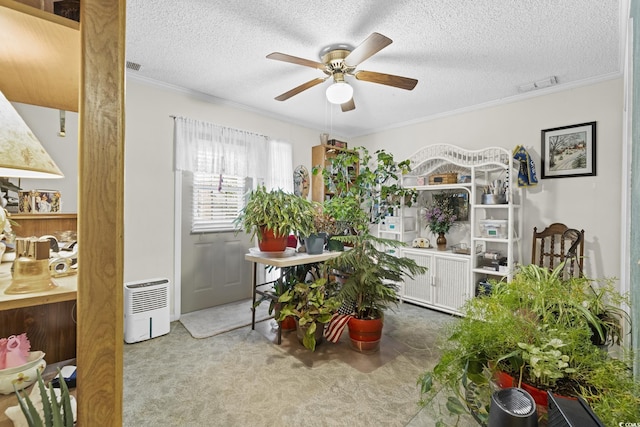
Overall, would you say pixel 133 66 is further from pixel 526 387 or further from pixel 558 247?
pixel 558 247

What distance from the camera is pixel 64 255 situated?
0.87m

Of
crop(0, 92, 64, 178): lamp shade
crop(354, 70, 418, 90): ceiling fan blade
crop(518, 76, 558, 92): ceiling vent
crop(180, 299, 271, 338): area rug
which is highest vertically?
crop(518, 76, 558, 92): ceiling vent

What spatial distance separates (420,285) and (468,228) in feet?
3.11

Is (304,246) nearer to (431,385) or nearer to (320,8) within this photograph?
(320,8)

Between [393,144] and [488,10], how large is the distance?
2615mm

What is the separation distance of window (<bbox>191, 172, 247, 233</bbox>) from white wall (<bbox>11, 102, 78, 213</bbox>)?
116 centimetres

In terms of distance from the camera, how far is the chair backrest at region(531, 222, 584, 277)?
2.85 m

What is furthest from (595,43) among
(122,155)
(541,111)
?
(122,155)

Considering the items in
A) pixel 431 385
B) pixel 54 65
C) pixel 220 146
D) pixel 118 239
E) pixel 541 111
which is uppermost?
pixel 541 111

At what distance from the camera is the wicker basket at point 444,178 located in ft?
11.5

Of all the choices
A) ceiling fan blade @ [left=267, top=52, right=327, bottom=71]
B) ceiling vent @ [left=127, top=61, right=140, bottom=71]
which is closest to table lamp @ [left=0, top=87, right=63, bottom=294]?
ceiling fan blade @ [left=267, top=52, right=327, bottom=71]

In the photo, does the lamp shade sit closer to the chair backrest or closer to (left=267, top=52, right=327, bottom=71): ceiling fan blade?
(left=267, top=52, right=327, bottom=71): ceiling fan blade

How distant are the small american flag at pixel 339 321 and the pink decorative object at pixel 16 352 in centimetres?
202

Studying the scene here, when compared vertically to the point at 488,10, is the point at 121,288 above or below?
below
